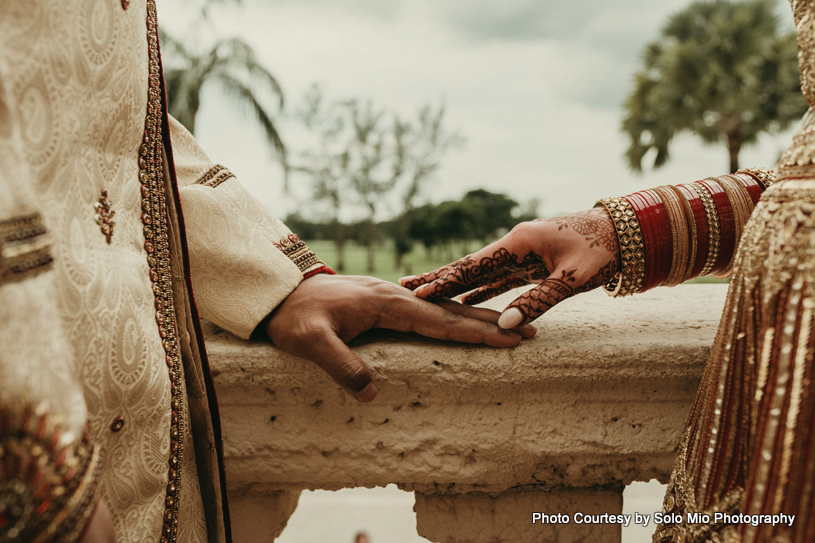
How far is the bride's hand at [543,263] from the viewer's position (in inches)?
29.2

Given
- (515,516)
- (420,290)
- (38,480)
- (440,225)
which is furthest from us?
(440,225)

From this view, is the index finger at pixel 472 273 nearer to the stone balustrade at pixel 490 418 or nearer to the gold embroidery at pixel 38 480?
the stone balustrade at pixel 490 418

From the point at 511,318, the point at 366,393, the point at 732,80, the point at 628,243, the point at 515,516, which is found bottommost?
the point at 515,516

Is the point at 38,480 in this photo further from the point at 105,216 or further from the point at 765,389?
the point at 765,389

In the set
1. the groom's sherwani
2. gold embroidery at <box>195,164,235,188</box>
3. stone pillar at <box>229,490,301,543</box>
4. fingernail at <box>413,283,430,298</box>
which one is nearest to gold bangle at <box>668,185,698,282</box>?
fingernail at <box>413,283,430,298</box>

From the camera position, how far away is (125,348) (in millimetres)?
513

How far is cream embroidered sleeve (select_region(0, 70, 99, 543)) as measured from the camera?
0.28 meters

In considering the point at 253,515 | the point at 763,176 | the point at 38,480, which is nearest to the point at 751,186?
the point at 763,176

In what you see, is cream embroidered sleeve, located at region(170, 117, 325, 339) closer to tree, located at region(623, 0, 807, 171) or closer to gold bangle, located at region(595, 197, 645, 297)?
gold bangle, located at region(595, 197, 645, 297)

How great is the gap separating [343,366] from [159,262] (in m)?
0.30

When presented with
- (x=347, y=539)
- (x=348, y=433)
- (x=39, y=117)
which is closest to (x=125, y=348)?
(x=39, y=117)

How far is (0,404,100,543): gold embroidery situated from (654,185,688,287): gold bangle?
837mm

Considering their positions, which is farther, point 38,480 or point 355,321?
point 355,321

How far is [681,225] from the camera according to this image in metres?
0.78
